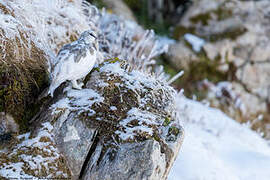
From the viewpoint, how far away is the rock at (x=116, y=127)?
5.83 ft

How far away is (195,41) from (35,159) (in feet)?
17.6

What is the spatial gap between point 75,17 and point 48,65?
946 millimetres

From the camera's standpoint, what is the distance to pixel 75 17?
306cm

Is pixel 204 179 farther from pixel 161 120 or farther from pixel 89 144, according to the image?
pixel 89 144

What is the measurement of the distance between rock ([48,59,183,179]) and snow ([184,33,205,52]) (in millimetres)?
4426

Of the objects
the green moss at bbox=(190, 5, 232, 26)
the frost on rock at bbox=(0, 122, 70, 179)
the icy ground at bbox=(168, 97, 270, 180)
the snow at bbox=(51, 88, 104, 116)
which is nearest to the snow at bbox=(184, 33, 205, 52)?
the green moss at bbox=(190, 5, 232, 26)

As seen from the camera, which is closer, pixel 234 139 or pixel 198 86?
pixel 234 139

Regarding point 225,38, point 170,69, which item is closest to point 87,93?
point 170,69

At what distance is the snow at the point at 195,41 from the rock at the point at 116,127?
174 inches

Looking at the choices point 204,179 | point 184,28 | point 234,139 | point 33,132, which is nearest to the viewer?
point 33,132

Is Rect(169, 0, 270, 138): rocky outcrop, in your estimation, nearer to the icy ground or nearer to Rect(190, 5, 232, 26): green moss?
Rect(190, 5, 232, 26): green moss

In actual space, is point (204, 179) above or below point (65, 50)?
below

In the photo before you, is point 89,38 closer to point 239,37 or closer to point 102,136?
point 102,136

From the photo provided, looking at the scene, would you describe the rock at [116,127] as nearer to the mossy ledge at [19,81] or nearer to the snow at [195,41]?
the mossy ledge at [19,81]
